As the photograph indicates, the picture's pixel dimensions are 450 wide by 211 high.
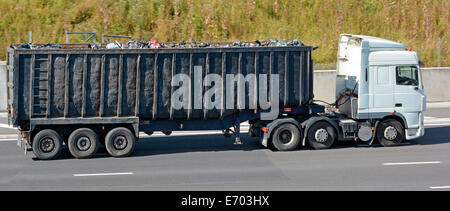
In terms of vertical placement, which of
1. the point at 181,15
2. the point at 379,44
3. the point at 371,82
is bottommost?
the point at 371,82

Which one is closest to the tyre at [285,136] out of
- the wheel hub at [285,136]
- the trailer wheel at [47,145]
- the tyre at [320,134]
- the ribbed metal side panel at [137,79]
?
the wheel hub at [285,136]

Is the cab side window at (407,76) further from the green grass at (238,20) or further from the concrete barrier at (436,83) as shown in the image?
the green grass at (238,20)

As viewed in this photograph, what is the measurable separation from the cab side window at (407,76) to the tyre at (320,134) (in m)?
2.33

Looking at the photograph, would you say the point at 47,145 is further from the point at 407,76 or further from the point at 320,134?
the point at 407,76

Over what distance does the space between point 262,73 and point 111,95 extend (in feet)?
12.9

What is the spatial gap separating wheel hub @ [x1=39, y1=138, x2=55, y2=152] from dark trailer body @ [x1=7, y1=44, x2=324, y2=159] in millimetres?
24

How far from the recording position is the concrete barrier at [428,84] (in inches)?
941

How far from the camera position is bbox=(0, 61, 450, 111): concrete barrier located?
78.4ft

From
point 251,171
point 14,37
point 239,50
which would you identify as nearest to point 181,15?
point 14,37

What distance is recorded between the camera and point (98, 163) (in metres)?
14.9

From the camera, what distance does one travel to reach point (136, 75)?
15242 mm

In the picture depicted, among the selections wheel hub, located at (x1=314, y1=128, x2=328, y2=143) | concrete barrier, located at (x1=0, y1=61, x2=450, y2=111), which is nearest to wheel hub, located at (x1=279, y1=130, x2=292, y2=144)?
wheel hub, located at (x1=314, y1=128, x2=328, y2=143)

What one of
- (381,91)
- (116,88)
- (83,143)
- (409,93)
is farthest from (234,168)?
(409,93)

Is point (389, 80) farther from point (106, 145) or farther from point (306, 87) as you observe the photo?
point (106, 145)
